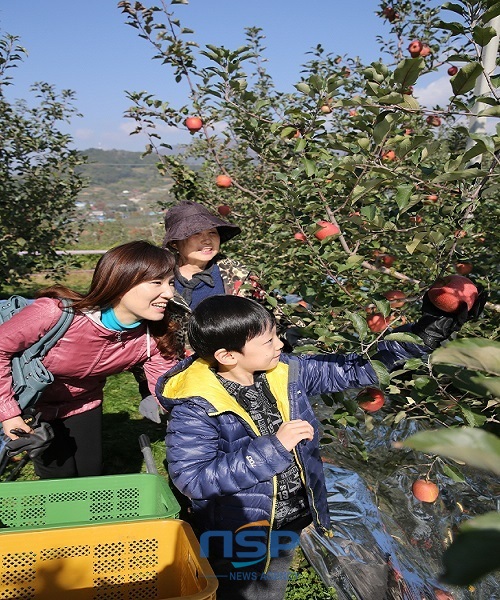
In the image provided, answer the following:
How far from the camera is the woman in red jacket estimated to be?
1737 mm

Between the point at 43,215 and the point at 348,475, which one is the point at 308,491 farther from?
the point at 43,215

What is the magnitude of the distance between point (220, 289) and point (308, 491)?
956mm

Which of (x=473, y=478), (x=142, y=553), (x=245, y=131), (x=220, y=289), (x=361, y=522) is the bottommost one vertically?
(x=361, y=522)

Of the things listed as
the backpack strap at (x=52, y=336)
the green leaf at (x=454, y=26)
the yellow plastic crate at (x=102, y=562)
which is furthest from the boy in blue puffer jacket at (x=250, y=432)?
the green leaf at (x=454, y=26)

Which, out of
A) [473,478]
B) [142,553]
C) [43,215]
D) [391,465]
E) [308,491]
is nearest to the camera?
[142,553]

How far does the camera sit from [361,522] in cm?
223

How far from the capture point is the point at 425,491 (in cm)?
197

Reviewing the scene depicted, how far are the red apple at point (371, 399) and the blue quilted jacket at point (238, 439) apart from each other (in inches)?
3.7

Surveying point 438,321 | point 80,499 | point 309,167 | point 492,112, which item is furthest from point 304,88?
point 80,499

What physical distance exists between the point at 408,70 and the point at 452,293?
52 cm

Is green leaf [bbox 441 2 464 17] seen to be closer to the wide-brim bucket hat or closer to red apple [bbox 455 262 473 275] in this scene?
red apple [bbox 455 262 473 275]

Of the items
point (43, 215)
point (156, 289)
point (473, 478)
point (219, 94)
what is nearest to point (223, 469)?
point (156, 289)

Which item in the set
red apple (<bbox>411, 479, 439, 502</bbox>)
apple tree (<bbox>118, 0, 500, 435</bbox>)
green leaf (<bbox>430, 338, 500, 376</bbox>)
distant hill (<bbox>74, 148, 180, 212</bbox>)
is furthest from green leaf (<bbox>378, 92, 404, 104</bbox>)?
distant hill (<bbox>74, 148, 180, 212</bbox>)

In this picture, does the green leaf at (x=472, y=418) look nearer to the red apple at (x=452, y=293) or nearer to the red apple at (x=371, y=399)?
the red apple at (x=452, y=293)
